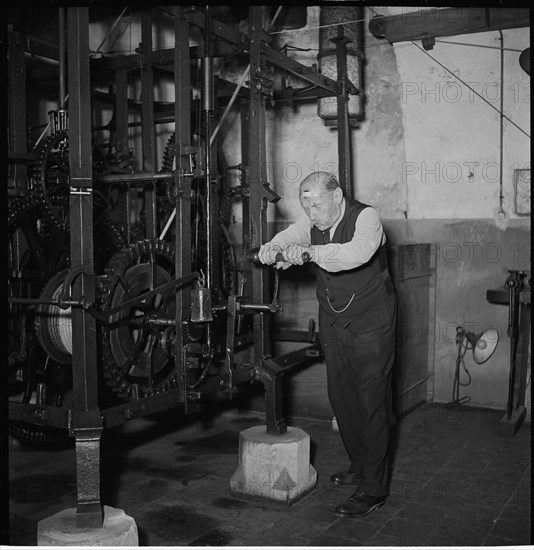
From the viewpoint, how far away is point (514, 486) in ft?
14.6

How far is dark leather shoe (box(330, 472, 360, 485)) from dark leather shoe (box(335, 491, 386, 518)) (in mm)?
441

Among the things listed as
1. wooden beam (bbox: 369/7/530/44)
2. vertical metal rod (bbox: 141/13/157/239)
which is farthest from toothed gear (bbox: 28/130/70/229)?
wooden beam (bbox: 369/7/530/44)

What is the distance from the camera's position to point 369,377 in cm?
396

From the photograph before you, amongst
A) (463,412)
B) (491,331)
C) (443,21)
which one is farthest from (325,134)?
(463,412)

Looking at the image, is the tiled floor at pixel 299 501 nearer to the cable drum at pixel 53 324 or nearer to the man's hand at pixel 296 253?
the cable drum at pixel 53 324

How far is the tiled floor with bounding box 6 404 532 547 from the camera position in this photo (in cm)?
373

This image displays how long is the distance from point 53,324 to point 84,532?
163 cm

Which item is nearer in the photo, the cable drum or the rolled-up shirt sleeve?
the rolled-up shirt sleeve

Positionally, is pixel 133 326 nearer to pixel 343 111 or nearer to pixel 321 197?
pixel 321 197

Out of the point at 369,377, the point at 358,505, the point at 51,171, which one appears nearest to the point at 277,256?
the point at 369,377

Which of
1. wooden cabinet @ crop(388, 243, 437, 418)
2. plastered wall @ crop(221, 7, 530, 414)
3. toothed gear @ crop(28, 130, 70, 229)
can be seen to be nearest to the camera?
toothed gear @ crop(28, 130, 70, 229)

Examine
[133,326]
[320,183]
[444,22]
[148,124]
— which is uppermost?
[444,22]

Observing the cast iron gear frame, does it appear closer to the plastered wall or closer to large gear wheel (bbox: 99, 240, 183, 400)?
large gear wheel (bbox: 99, 240, 183, 400)

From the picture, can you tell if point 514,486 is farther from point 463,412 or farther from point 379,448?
point 463,412
